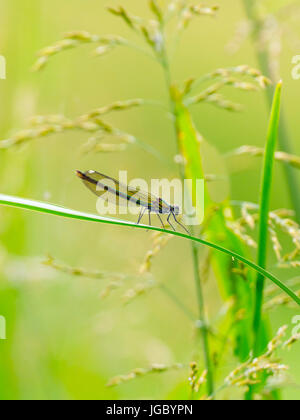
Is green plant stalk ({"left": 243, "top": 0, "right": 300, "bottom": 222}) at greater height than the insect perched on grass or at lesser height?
greater

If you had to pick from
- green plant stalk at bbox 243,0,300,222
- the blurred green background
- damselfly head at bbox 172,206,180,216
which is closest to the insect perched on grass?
damselfly head at bbox 172,206,180,216

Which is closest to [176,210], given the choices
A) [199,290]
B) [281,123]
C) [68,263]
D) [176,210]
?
[176,210]

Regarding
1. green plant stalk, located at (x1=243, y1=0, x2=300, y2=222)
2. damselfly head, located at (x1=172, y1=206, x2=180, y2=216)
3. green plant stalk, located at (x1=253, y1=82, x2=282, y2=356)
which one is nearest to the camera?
green plant stalk, located at (x1=253, y1=82, x2=282, y2=356)

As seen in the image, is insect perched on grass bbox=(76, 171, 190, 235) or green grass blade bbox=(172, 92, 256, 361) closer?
insect perched on grass bbox=(76, 171, 190, 235)

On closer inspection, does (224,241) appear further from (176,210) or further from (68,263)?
(68,263)

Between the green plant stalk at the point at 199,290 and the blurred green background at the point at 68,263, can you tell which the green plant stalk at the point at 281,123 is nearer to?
the blurred green background at the point at 68,263

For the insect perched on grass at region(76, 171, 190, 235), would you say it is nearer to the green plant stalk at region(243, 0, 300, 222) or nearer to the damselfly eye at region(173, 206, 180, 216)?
the damselfly eye at region(173, 206, 180, 216)

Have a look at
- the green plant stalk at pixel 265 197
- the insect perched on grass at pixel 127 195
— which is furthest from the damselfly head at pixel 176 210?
the green plant stalk at pixel 265 197

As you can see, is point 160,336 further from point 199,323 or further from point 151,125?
point 151,125
